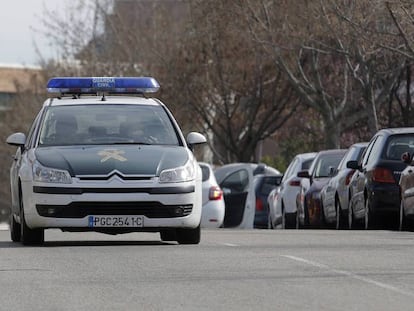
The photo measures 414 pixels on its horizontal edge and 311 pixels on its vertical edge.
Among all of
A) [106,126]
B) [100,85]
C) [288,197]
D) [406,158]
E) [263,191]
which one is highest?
[100,85]

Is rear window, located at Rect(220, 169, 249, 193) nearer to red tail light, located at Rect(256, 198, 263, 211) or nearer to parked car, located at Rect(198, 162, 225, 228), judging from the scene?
parked car, located at Rect(198, 162, 225, 228)

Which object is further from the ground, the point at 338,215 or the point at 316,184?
the point at 316,184

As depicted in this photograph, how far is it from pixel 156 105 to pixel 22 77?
82.4 m

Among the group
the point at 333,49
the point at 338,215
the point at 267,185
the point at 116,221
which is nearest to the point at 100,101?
the point at 116,221

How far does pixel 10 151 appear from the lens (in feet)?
234

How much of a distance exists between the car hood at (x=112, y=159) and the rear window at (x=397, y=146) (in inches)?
265

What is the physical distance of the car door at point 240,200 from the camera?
31359mm

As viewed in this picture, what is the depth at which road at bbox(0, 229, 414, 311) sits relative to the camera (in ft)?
34.0

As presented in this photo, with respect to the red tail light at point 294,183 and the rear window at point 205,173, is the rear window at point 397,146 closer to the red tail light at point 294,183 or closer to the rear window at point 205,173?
the rear window at point 205,173

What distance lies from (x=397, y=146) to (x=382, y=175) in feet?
1.89

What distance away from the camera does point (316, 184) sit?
92.9ft

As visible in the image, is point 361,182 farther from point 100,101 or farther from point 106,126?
point 106,126

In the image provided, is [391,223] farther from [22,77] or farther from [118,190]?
[22,77]

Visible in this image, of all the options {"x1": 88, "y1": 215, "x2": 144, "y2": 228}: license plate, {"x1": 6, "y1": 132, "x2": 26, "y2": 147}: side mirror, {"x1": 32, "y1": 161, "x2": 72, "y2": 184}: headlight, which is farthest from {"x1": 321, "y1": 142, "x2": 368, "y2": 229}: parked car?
{"x1": 32, "y1": 161, "x2": 72, "y2": 184}: headlight
